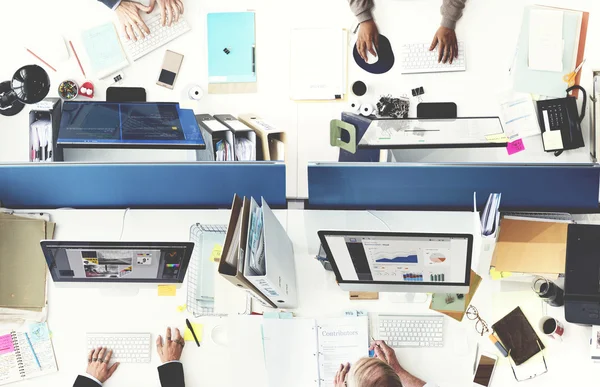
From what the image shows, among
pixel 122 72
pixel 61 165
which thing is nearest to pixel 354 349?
pixel 61 165

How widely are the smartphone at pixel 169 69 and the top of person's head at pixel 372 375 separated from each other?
1.54 meters

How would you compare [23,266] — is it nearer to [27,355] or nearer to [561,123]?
[27,355]

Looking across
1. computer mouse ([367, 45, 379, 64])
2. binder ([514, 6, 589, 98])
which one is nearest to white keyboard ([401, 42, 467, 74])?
computer mouse ([367, 45, 379, 64])

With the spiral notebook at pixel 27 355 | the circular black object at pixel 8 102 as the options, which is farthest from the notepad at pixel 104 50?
the spiral notebook at pixel 27 355

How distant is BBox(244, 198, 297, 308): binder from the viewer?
1757 millimetres

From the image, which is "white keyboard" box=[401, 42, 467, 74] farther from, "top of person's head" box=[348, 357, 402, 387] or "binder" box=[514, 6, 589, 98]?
A: "top of person's head" box=[348, 357, 402, 387]

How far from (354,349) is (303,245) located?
0.49 meters

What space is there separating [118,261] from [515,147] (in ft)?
5.99

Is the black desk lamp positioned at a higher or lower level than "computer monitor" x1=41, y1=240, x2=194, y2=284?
higher

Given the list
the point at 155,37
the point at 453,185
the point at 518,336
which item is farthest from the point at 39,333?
the point at 518,336

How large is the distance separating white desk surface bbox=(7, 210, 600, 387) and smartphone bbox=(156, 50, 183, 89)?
65 cm

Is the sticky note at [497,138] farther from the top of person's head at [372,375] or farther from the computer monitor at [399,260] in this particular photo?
the top of person's head at [372,375]

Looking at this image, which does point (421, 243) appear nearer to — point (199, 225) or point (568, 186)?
point (568, 186)

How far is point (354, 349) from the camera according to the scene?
2.25 meters
